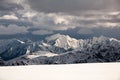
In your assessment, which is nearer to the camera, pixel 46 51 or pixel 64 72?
pixel 64 72

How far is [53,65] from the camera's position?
3.80 m

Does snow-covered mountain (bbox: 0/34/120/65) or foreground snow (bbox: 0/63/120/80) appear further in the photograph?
snow-covered mountain (bbox: 0/34/120/65)

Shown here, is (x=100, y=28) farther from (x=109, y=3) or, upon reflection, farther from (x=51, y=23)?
(x=51, y=23)

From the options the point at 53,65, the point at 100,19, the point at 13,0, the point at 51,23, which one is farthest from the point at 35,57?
the point at 100,19

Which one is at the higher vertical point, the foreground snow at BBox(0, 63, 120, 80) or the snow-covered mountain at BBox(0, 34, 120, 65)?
the snow-covered mountain at BBox(0, 34, 120, 65)

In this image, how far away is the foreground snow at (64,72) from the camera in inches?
142

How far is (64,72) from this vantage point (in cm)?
380

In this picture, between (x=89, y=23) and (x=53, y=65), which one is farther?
(x=89, y=23)

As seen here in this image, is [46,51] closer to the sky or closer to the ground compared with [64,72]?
closer to the sky

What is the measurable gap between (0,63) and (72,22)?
1.29 meters

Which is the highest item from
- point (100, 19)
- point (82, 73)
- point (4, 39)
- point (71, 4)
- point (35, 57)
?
point (71, 4)

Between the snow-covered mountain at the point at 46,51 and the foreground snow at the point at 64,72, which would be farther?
the snow-covered mountain at the point at 46,51

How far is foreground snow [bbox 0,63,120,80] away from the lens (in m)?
3.62

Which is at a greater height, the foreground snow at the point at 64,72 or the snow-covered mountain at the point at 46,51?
the snow-covered mountain at the point at 46,51
